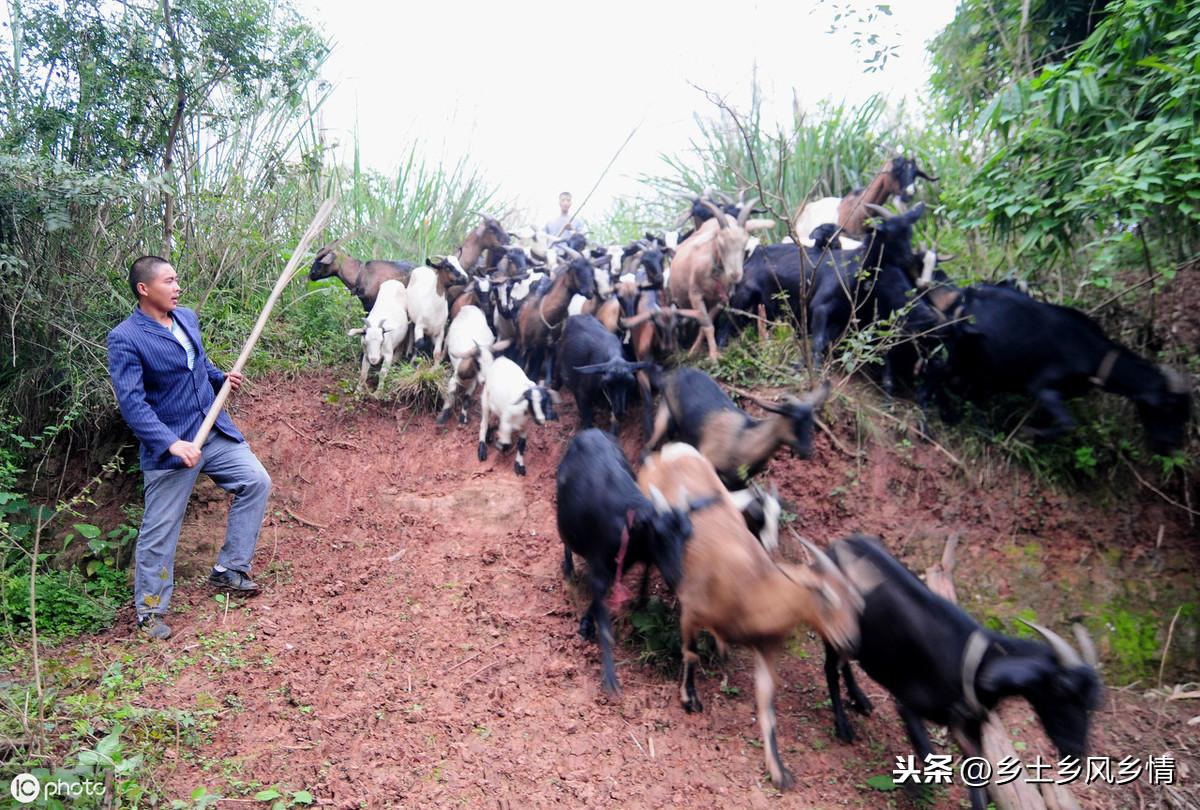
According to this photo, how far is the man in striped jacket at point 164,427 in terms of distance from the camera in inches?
183

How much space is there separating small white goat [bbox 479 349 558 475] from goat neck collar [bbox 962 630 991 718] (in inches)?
141

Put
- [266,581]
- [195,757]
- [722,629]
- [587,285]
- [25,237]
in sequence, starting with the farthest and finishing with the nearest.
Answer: [587,285] < [25,237] < [266,581] < [722,629] < [195,757]

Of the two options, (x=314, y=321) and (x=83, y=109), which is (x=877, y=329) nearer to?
(x=314, y=321)

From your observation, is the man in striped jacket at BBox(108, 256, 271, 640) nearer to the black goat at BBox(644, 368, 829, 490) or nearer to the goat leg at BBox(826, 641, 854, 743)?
the black goat at BBox(644, 368, 829, 490)

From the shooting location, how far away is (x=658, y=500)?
438 centimetres

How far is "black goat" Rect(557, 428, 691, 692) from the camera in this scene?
4273mm

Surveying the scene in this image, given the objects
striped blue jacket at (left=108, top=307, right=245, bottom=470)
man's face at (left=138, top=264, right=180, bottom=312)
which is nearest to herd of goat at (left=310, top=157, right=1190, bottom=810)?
striped blue jacket at (left=108, top=307, right=245, bottom=470)

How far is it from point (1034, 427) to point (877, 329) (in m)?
1.36

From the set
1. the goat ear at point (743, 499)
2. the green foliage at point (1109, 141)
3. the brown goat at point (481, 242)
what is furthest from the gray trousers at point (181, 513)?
the green foliage at point (1109, 141)

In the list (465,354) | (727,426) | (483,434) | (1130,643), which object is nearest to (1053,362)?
(1130,643)

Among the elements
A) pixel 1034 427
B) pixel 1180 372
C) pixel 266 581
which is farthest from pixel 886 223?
pixel 266 581

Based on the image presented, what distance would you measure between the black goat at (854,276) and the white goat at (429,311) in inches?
139

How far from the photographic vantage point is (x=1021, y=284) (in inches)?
254

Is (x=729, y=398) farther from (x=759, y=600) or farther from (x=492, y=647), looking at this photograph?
(x=492, y=647)
